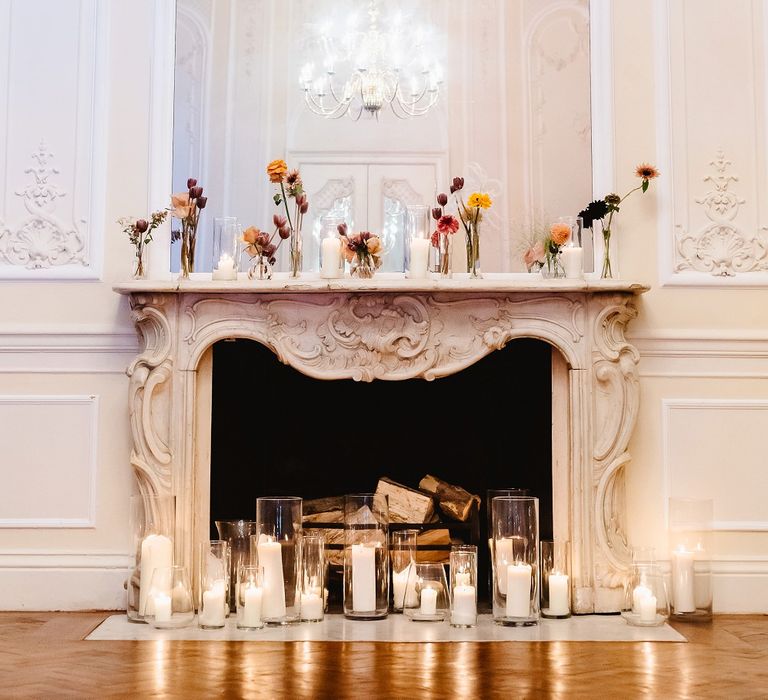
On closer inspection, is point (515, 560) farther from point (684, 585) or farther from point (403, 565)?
point (684, 585)

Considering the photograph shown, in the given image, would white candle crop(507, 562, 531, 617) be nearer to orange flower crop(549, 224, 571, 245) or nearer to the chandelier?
orange flower crop(549, 224, 571, 245)

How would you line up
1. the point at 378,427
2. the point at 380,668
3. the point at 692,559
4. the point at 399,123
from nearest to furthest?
the point at 380,668, the point at 692,559, the point at 378,427, the point at 399,123

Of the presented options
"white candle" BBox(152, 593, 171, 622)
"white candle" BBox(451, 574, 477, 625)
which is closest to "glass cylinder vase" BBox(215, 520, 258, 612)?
"white candle" BBox(152, 593, 171, 622)

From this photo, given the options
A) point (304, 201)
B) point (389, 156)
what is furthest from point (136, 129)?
point (389, 156)

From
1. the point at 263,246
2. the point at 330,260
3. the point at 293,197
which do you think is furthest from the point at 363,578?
the point at 293,197

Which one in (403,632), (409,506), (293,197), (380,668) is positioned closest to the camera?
(380,668)

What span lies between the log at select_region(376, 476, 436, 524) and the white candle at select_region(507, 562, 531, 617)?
44 centimetres

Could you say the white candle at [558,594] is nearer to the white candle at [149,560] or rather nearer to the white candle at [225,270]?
the white candle at [149,560]

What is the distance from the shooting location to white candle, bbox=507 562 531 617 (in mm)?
2992

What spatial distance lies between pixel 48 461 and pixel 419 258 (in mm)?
1566

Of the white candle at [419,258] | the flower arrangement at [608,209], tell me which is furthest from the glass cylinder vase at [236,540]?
the flower arrangement at [608,209]

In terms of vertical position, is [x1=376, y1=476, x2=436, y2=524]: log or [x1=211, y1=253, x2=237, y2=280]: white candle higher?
[x1=211, y1=253, x2=237, y2=280]: white candle

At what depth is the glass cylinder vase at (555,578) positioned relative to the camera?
10.1ft

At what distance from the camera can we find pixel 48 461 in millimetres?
3346
